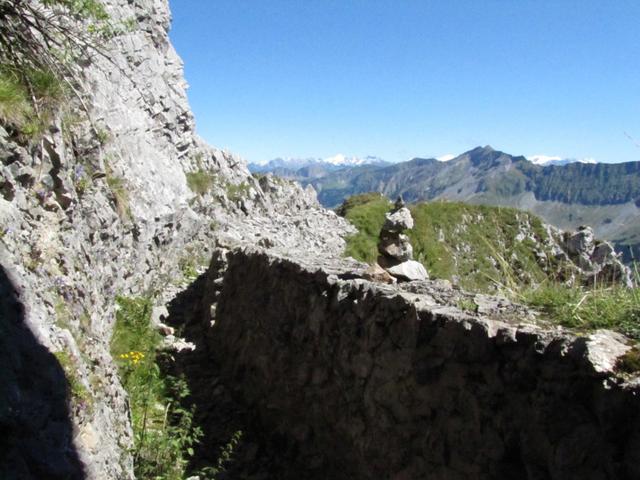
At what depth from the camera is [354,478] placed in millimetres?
6449

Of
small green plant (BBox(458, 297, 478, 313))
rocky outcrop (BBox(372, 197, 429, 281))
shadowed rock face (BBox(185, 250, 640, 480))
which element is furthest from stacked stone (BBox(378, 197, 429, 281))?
small green plant (BBox(458, 297, 478, 313))

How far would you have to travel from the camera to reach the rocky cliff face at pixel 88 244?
436cm

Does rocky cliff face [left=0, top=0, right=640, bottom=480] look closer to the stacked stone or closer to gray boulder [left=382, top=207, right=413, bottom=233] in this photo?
the stacked stone

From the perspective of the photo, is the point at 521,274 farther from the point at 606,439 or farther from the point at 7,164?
the point at 7,164

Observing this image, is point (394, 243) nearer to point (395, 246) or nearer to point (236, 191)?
point (395, 246)

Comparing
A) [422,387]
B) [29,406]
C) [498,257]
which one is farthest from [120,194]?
[422,387]

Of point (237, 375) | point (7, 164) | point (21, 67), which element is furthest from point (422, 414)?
point (21, 67)

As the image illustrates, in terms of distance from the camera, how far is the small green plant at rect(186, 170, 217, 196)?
21.0 m

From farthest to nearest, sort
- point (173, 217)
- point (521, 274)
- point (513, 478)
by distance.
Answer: point (173, 217) → point (521, 274) → point (513, 478)

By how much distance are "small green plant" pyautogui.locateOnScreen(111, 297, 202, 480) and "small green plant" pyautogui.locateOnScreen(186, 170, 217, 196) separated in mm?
9583

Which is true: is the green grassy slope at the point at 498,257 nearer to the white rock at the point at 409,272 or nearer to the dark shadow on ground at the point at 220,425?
the white rock at the point at 409,272

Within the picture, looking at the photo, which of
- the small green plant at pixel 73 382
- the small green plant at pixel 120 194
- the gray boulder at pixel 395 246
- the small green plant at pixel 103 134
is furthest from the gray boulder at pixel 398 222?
the small green plant at pixel 73 382

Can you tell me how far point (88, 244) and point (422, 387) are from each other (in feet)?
20.5

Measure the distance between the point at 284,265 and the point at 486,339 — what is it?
4935 mm
